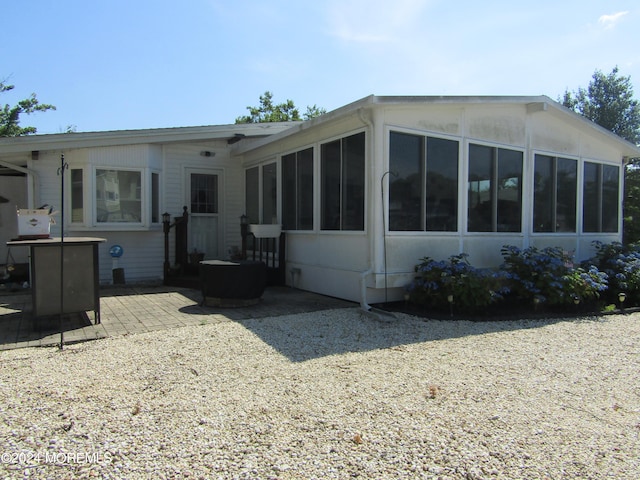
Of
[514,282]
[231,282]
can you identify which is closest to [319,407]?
[231,282]

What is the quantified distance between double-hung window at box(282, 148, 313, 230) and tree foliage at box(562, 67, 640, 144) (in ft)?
72.8

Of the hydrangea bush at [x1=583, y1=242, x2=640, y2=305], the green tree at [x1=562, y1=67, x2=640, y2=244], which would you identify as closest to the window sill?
the hydrangea bush at [x1=583, y1=242, x2=640, y2=305]

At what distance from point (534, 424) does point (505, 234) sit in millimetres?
5383

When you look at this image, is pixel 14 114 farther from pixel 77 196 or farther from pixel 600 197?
pixel 600 197

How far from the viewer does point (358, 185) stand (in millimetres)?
6695

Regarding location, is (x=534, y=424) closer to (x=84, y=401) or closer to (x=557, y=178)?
(x=84, y=401)

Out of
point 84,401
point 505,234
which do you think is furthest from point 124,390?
point 505,234

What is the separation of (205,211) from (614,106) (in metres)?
23.9

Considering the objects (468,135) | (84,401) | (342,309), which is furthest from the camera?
(468,135)

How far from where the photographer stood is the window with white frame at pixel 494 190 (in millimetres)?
7281

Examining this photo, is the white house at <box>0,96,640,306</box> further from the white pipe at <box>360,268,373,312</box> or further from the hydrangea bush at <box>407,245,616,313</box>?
the hydrangea bush at <box>407,245,616,313</box>

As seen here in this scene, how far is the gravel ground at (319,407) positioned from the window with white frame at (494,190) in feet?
9.43

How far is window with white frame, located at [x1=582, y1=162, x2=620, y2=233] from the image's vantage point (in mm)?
9180

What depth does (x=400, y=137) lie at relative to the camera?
6465 mm
